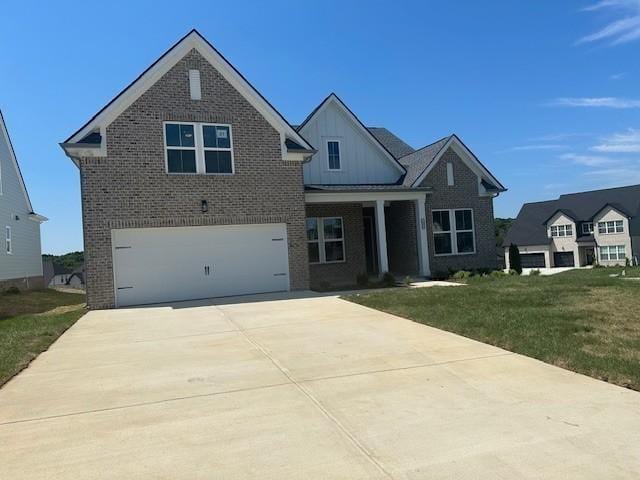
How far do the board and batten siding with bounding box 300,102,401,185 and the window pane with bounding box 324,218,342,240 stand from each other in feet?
5.00

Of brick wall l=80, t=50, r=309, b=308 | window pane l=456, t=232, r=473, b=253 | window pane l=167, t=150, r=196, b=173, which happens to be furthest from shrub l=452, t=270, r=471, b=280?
window pane l=167, t=150, r=196, b=173

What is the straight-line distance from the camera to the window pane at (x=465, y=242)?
20.3 meters

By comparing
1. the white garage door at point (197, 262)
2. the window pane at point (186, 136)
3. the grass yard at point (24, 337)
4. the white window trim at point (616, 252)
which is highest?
the window pane at point (186, 136)

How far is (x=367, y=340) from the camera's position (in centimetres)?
781

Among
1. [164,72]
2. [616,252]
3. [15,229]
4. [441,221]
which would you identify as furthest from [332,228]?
[616,252]

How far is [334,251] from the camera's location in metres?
19.6

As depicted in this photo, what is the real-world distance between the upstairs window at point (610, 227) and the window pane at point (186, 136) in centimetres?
5534

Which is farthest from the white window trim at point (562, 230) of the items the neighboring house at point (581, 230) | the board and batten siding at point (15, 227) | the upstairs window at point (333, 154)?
the board and batten siding at point (15, 227)

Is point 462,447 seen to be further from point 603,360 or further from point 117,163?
point 117,163

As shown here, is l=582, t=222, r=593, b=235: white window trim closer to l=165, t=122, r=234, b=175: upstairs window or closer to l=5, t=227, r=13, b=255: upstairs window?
l=165, t=122, r=234, b=175: upstairs window

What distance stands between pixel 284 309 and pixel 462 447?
26.5ft

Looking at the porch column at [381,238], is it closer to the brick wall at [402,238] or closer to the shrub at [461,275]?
the brick wall at [402,238]

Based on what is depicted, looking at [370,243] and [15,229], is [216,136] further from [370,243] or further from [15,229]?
[15,229]

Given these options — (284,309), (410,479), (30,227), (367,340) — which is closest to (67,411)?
(410,479)
